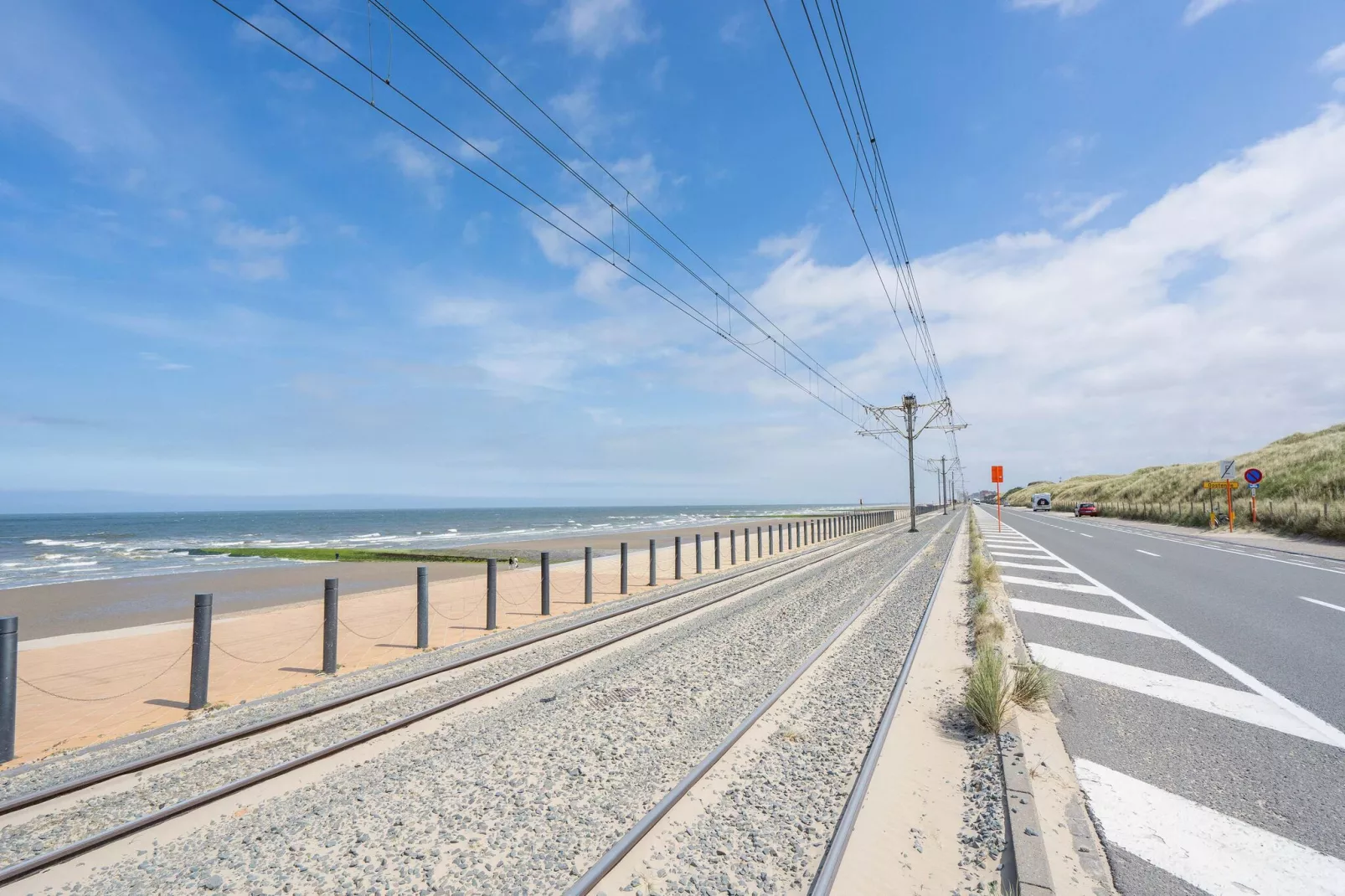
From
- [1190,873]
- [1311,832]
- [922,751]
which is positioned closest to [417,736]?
[922,751]

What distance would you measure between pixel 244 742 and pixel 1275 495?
1616 inches

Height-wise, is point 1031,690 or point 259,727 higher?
point 1031,690

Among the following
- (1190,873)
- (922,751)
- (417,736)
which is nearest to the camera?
(1190,873)

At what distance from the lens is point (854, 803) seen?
12.8 ft

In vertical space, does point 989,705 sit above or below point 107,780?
above

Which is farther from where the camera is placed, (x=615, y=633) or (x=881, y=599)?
(x=881, y=599)

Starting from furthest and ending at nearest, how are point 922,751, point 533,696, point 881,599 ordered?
point 881,599 < point 533,696 < point 922,751

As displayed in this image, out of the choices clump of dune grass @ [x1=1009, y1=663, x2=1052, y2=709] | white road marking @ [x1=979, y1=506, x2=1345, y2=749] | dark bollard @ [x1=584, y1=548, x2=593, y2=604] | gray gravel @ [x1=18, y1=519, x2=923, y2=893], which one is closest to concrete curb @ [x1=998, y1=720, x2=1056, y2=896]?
clump of dune grass @ [x1=1009, y1=663, x2=1052, y2=709]

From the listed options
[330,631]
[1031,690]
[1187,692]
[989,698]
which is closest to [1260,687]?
[1187,692]

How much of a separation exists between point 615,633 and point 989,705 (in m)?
5.62

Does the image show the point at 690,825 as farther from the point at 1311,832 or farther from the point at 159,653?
the point at 159,653

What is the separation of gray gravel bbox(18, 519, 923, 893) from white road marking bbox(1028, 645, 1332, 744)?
3052mm

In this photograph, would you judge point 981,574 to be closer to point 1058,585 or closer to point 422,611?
point 1058,585

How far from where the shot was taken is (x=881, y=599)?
11.8m
